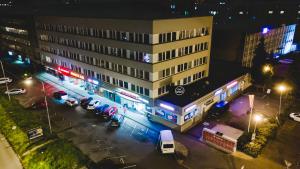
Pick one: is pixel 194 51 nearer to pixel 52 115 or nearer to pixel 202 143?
pixel 202 143

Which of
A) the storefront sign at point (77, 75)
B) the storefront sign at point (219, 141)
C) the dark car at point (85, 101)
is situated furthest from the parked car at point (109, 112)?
the storefront sign at point (219, 141)

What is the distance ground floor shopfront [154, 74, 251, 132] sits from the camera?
42250 mm

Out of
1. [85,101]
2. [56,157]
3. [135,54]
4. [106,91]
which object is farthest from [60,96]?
[135,54]

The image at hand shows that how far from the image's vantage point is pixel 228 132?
3981 centimetres

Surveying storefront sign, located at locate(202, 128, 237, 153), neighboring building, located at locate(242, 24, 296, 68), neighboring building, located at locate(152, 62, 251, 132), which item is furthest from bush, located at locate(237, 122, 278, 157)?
neighboring building, located at locate(242, 24, 296, 68)

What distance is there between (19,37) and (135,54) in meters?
65.4

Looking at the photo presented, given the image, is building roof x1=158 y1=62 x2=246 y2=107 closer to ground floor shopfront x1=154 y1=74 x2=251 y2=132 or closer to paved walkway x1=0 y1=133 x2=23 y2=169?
ground floor shopfront x1=154 y1=74 x2=251 y2=132

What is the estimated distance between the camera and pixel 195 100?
43.8m

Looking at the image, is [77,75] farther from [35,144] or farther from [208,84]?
[208,84]

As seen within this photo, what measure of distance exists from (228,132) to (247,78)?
95.6 ft

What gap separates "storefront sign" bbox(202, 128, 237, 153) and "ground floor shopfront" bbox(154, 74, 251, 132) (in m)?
5.06

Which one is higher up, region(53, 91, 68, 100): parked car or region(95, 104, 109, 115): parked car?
region(53, 91, 68, 100): parked car

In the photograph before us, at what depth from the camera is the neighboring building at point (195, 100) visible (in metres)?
42.6

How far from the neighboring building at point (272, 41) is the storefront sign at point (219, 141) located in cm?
4133
